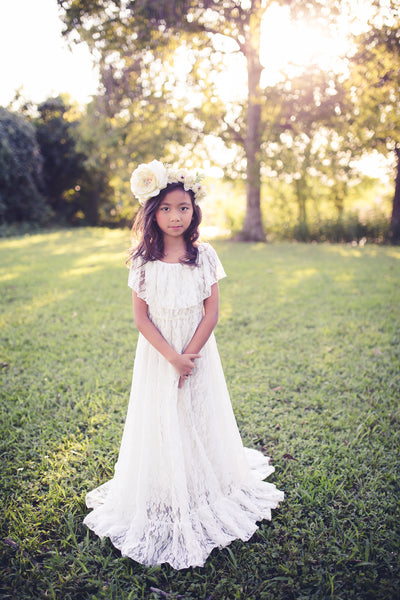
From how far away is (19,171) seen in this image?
1612 centimetres

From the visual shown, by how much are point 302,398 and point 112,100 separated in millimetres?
11607

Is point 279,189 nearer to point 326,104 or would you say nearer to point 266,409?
point 326,104

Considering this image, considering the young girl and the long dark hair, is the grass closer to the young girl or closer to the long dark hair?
the young girl

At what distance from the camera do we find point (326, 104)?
1126cm

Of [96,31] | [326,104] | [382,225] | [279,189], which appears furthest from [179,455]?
[279,189]

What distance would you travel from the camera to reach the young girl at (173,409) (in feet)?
6.49

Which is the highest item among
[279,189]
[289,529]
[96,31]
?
[96,31]

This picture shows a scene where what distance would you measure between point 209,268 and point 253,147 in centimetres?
1130

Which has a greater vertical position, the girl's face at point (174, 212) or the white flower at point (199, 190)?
the white flower at point (199, 190)

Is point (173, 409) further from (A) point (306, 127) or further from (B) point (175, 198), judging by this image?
(A) point (306, 127)

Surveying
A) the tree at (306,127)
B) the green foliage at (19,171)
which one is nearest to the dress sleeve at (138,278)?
the tree at (306,127)

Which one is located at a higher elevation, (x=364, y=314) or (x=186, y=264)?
(x=186, y=264)

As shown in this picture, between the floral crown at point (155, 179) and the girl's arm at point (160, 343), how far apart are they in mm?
→ 553

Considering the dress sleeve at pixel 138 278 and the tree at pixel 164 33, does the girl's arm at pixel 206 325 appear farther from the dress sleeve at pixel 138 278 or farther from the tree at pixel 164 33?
the tree at pixel 164 33
